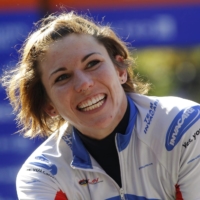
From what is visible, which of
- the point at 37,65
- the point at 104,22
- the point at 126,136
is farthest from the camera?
the point at 104,22

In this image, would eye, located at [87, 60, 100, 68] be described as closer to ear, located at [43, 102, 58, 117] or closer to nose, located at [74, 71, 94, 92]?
nose, located at [74, 71, 94, 92]

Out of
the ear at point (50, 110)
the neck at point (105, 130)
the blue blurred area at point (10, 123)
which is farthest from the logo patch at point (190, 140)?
the blue blurred area at point (10, 123)

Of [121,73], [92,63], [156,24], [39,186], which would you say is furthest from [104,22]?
[39,186]

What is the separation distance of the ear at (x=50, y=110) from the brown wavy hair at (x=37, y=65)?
0.8 inches

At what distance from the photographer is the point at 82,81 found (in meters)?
3.06

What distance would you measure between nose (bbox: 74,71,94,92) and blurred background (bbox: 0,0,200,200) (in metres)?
2.04

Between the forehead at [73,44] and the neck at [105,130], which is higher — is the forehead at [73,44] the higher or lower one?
the higher one

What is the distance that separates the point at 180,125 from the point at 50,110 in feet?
2.45

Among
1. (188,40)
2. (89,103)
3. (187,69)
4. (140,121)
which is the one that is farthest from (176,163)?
Answer: (187,69)

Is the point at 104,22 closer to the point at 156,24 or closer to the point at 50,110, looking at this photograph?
the point at 156,24

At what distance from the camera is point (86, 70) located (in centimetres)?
313

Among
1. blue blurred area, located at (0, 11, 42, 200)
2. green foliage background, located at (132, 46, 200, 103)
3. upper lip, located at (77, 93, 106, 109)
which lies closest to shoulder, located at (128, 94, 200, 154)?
upper lip, located at (77, 93, 106, 109)

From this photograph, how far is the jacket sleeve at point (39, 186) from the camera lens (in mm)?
3145

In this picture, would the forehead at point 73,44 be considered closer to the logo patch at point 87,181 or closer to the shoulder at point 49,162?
the shoulder at point 49,162
